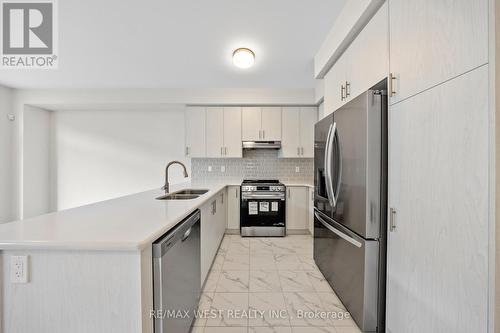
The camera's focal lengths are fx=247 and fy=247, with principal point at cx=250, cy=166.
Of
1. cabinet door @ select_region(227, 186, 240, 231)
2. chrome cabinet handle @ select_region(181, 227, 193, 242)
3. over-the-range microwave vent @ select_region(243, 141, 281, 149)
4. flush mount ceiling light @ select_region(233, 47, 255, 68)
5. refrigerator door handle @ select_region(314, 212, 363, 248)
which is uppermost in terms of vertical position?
flush mount ceiling light @ select_region(233, 47, 255, 68)

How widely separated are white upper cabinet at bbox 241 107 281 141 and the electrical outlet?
12.3 ft

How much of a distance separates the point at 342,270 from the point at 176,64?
3171 millimetres

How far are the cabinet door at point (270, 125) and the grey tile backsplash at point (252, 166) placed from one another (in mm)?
429

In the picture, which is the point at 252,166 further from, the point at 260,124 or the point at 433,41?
the point at 433,41

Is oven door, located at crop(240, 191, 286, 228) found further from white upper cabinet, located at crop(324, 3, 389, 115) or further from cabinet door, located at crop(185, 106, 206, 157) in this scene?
white upper cabinet, located at crop(324, 3, 389, 115)

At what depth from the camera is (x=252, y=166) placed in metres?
4.94

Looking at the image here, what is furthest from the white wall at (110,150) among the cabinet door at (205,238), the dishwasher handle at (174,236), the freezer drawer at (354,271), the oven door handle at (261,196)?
the freezer drawer at (354,271)

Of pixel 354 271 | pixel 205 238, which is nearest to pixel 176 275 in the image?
pixel 205 238

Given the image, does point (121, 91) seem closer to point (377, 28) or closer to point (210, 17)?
point (210, 17)

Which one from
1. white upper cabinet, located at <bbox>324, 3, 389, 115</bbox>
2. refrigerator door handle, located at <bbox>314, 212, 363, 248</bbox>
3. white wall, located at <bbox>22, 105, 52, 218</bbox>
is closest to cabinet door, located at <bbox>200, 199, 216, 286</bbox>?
refrigerator door handle, located at <bbox>314, 212, 363, 248</bbox>

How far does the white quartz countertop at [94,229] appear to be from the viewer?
1.01 metres

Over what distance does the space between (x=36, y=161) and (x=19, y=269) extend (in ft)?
16.1

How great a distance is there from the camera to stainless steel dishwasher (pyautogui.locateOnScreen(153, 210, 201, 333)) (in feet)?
3.87

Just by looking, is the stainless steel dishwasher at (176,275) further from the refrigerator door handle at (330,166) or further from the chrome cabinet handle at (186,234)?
the refrigerator door handle at (330,166)
